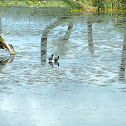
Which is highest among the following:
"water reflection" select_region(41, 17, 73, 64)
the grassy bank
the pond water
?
the pond water

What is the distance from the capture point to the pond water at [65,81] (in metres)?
8.20

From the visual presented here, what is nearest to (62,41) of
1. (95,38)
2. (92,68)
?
(95,38)

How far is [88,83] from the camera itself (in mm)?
11008

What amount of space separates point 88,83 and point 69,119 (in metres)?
3.07

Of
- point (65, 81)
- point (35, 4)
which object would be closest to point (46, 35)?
point (65, 81)

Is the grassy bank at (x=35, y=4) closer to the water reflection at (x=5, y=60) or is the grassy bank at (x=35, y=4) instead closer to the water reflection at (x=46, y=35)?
the water reflection at (x=46, y=35)

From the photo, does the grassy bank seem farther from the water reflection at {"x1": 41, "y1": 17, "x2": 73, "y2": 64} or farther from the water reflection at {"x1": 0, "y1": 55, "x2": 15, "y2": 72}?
the water reflection at {"x1": 0, "y1": 55, "x2": 15, "y2": 72}

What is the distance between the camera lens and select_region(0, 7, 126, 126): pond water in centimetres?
820

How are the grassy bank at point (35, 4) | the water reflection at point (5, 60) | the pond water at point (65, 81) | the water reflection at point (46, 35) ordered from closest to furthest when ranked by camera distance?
1. the pond water at point (65, 81)
2. the water reflection at point (5, 60)
3. the water reflection at point (46, 35)
4. the grassy bank at point (35, 4)

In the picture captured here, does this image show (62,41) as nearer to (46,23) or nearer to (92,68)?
(92,68)

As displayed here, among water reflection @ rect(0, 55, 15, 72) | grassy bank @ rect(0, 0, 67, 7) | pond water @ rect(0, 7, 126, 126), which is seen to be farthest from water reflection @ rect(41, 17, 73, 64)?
grassy bank @ rect(0, 0, 67, 7)

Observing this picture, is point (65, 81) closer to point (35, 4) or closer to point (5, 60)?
point (5, 60)

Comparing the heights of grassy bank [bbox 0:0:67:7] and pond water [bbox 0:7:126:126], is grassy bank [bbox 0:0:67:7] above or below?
below

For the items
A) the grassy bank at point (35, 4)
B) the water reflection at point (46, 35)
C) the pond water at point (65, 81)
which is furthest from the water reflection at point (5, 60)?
the grassy bank at point (35, 4)
